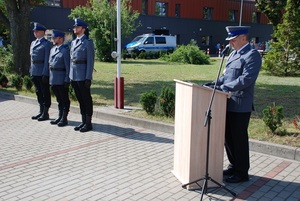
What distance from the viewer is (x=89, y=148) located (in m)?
5.97

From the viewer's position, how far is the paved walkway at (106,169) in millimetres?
4168

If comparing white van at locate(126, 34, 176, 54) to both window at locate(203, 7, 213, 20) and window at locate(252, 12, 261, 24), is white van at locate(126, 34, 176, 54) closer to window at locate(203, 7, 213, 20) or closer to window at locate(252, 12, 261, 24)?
window at locate(203, 7, 213, 20)

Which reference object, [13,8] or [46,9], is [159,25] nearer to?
[46,9]

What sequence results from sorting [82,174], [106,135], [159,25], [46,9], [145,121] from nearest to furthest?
[82,174] → [106,135] → [145,121] → [46,9] → [159,25]

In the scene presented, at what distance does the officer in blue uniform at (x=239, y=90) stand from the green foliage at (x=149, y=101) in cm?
337

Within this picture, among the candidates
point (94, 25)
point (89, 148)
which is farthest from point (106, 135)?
point (94, 25)

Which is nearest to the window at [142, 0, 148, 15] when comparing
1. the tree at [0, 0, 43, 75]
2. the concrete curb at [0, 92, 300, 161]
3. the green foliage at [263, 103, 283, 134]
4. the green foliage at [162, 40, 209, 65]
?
the green foliage at [162, 40, 209, 65]

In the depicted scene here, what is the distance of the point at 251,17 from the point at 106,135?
50.7 meters

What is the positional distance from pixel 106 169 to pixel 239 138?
1.92 metres

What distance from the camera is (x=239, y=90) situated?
4.13 meters

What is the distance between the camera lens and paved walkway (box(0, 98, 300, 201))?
4168mm

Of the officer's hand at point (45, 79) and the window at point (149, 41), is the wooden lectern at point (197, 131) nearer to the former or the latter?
the officer's hand at point (45, 79)

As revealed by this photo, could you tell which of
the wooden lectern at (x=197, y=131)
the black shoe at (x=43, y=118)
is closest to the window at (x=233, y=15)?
the black shoe at (x=43, y=118)

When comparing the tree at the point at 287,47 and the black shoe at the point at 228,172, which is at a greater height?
the tree at the point at 287,47
